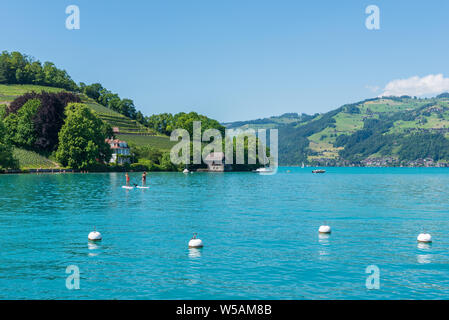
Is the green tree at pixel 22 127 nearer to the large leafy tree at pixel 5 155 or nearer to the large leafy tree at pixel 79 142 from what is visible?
the large leafy tree at pixel 79 142

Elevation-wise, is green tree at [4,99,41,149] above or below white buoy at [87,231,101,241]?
above

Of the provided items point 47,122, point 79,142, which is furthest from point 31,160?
point 79,142

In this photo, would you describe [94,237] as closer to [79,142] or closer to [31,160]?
[79,142]

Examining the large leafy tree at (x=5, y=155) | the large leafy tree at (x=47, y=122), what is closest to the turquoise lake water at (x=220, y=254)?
the large leafy tree at (x=5, y=155)

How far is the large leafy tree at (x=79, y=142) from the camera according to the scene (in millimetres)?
158250

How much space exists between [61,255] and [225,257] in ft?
35.1

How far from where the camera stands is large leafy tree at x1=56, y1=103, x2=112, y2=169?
519 feet

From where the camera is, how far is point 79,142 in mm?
158375

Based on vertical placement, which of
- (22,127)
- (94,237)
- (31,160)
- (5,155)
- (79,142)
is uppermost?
(22,127)

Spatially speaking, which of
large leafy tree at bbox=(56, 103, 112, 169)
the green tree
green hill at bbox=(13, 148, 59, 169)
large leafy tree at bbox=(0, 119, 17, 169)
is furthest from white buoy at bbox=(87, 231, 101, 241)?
the green tree

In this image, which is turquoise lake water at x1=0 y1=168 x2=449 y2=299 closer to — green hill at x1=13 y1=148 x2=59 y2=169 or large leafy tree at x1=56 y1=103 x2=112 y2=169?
large leafy tree at x1=56 y1=103 x2=112 y2=169
